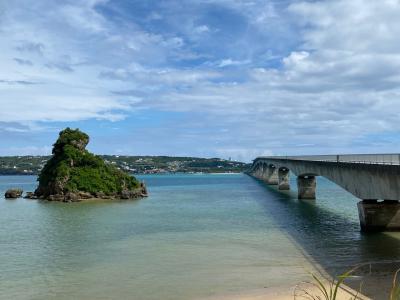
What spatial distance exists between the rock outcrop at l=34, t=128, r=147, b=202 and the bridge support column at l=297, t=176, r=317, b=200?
103 ft

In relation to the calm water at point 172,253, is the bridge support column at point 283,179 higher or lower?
higher

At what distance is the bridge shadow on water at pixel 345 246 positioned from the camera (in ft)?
73.9

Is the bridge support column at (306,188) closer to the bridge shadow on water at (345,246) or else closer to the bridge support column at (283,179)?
the bridge shadow on water at (345,246)

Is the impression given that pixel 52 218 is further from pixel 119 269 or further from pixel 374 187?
pixel 374 187

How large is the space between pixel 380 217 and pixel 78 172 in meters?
62.8

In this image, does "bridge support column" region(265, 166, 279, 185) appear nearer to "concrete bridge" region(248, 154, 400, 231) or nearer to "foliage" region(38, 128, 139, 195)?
"foliage" region(38, 128, 139, 195)

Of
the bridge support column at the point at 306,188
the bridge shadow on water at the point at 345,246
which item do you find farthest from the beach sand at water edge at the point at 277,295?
the bridge support column at the point at 306,188

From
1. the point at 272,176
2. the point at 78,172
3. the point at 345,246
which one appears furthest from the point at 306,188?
the point at 272,176

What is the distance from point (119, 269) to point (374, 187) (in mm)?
21573

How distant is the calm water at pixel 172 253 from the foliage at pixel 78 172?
30.6m

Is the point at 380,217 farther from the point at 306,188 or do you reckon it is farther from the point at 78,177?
the point at 78,177

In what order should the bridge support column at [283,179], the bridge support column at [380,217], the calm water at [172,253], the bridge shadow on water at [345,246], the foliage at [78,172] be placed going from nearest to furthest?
the calm water at [172,253]
the bridge shadow on water at [345,246]
the bridge support column at [380,217]
the foliage at [78,172]
the bridge support column at [283,179]

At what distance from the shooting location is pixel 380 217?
37.8 m

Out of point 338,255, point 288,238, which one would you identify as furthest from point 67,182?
point 338,255
